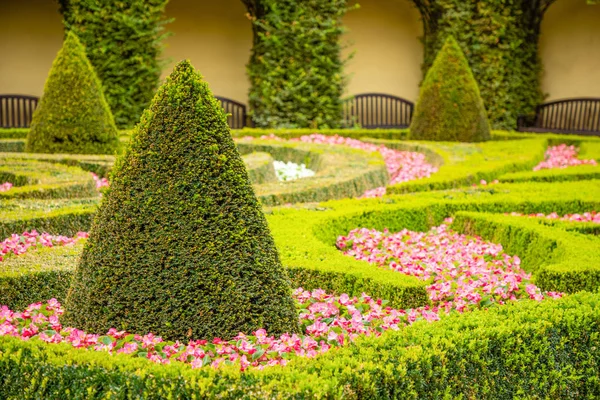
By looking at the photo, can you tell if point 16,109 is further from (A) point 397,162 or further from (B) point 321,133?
(A) point 397,162

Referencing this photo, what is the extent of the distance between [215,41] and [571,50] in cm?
796

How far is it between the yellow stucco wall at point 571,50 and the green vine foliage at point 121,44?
9101mm

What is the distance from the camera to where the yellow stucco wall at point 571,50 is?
54.2ft

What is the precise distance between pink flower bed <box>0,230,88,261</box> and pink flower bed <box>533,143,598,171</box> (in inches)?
264

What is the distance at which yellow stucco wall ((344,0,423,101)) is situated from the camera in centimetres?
1748

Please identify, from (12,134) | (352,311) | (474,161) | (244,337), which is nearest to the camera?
(244,337)

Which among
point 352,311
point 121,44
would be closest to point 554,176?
point 352,311

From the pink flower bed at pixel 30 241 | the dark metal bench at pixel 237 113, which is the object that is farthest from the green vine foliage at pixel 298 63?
the pink flower bed at pixel 30 241

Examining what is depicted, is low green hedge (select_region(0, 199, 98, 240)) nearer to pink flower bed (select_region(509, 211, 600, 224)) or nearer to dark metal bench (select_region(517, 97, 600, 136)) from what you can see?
pink flower bed (select_region(509, 211, 600, 224))

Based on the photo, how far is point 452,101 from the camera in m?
11.7

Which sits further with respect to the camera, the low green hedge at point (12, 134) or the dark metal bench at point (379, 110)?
the dark metal bench at point (379, 110)

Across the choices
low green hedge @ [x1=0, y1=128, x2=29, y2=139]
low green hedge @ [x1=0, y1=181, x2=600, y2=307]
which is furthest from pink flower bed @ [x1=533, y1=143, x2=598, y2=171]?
low green hedge @ [x1=0, y1=128, x2=29, y2=139]

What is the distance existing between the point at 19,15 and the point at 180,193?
1327 centimetres

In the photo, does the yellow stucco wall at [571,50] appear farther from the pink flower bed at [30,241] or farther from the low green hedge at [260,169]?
the pink flower bed at [30,241]
